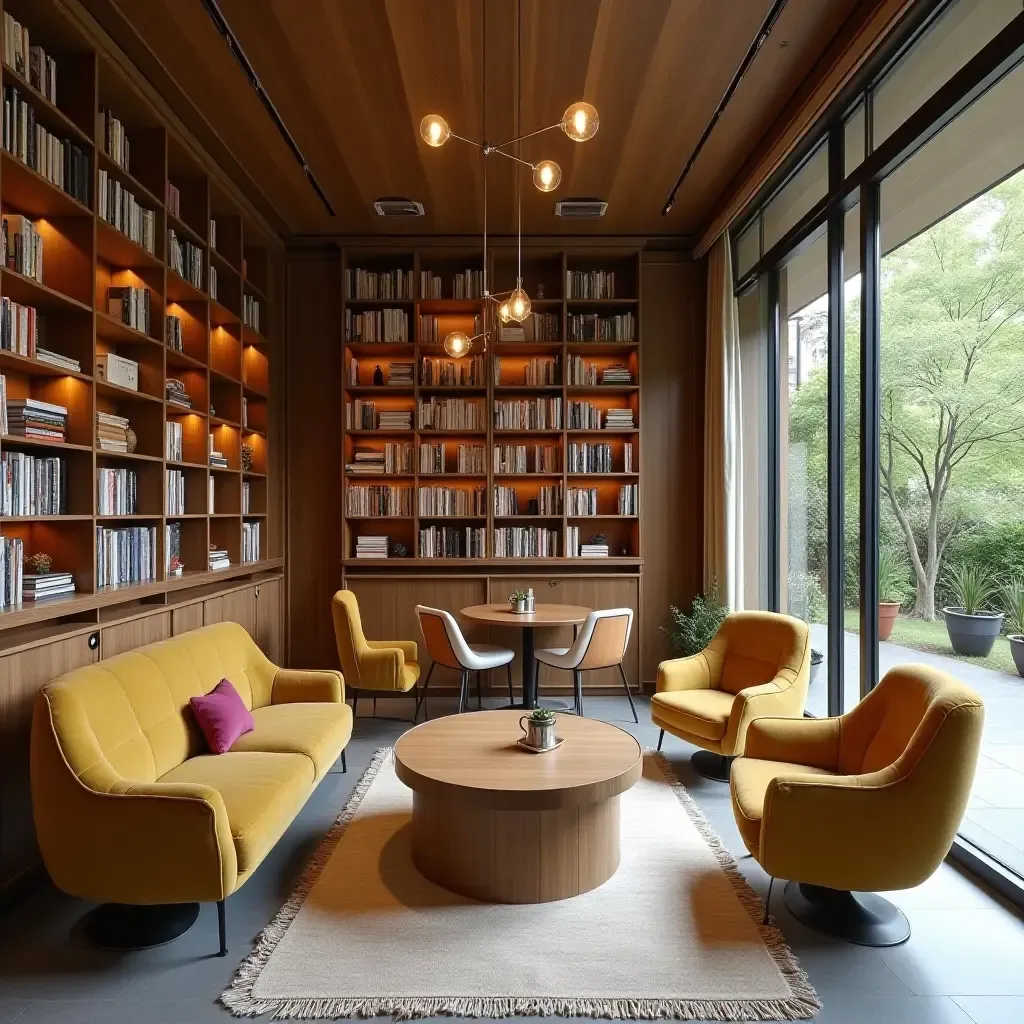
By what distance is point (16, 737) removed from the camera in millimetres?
2650

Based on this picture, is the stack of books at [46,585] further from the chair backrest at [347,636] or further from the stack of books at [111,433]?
the chair backrest at [347,636]

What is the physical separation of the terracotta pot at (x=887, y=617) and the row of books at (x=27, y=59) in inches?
176

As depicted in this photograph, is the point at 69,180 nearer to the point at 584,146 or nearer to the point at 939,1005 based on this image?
the point at 584,146

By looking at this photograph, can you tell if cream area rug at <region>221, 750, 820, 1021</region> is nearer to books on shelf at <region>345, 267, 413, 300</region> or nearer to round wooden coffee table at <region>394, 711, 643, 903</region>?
round wooden coffee table at <region>394, 711, 643, 903</region>

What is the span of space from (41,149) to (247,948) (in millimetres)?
3270

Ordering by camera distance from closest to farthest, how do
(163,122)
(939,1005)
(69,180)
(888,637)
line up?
(939,1005)
(69,180)
(888,637)
(163,122)

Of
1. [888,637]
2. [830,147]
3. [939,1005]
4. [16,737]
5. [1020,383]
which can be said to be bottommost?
[939,1005]

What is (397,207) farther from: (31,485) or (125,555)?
(31,485)

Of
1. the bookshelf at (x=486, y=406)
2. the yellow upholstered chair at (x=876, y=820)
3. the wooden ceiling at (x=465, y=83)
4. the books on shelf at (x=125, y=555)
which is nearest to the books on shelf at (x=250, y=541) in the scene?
the bookshelf at (x=486, y=406)

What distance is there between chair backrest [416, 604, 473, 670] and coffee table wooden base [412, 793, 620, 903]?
1.95 m

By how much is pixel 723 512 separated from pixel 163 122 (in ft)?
14.5

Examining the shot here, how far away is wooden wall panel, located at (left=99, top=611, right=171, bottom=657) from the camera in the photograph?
3232 millimetres

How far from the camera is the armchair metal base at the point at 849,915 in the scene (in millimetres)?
2428

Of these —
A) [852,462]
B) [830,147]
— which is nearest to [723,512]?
[852,462]
